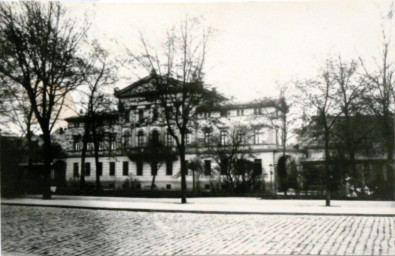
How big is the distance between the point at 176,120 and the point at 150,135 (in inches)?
23.9

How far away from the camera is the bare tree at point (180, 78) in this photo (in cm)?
800

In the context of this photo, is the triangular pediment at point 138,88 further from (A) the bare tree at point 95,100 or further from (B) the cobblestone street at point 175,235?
(B) the cobblestone street at point 175,235

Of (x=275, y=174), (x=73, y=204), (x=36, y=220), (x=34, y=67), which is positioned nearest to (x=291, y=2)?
(x=275, y=174)

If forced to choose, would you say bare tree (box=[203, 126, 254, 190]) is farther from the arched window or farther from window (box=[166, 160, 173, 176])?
the arched window

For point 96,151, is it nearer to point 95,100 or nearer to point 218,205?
point 95,100

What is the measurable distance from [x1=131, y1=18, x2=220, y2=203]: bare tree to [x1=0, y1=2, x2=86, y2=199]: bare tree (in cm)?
129

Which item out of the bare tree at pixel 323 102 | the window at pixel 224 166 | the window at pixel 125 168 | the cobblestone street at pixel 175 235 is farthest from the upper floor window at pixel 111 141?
the bare tree at pixel 323 102

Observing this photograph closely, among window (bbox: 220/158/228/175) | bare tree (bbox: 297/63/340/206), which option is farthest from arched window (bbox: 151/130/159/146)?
bare tree (bbox: 297/63/340/206)

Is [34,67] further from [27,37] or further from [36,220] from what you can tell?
[36,220]

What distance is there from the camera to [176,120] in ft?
27.8

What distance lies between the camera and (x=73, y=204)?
771 cm

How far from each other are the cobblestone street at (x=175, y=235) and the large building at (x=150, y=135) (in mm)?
864

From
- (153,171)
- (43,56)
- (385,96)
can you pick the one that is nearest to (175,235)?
(153,171)

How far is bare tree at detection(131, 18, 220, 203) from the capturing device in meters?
8.00
